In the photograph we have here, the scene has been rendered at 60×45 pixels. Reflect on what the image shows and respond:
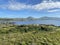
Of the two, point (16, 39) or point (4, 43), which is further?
point (16, 39)

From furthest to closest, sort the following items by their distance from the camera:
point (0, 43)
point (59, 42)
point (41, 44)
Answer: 1. point (59, 42)
2. point (41, 44)
3. point (0, 43)

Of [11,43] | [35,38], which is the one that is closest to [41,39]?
[35,38]

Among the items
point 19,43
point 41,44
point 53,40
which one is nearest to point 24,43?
point 19,43

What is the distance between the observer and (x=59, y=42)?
19.5 metres

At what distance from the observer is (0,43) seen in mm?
17016

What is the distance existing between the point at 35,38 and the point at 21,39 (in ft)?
5.40

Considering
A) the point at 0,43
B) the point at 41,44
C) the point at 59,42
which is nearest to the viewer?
the point at 0,43

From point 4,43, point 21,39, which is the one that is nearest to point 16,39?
point 21,39

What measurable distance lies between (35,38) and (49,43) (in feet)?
6.50

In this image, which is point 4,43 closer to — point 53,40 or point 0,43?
point 0,43

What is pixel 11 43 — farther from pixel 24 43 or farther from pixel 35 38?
pixel 35 38

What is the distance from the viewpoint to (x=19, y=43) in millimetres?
17953

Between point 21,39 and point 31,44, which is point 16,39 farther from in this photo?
point 31,44

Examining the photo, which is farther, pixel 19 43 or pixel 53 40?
pixel 53 40
